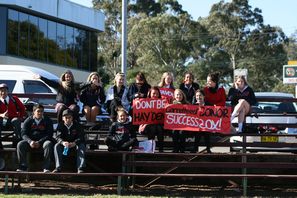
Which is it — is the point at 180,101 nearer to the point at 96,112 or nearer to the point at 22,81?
the point at 96,112

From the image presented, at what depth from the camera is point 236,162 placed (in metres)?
12.7

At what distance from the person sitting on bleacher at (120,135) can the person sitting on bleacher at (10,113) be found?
1.92 m

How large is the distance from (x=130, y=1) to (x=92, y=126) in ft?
163

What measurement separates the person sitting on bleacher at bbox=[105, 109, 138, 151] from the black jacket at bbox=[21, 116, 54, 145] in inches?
46.8

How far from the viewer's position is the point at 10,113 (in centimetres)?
1277

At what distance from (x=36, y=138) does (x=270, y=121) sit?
260 inches

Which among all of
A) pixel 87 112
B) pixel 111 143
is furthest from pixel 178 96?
pixel 87 112

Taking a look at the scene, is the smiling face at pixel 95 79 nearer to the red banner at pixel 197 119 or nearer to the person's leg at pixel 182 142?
the red banner at pixel 197 119

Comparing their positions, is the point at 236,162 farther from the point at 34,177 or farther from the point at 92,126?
the point at 34,177

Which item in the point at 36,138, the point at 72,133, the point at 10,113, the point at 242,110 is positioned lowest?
the point at 36,138

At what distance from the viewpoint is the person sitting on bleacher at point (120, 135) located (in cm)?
1230

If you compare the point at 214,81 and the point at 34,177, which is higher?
the point at 214,81

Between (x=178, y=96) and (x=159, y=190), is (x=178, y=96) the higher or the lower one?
the higher one

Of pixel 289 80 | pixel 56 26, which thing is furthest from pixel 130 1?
pixel 289 80
